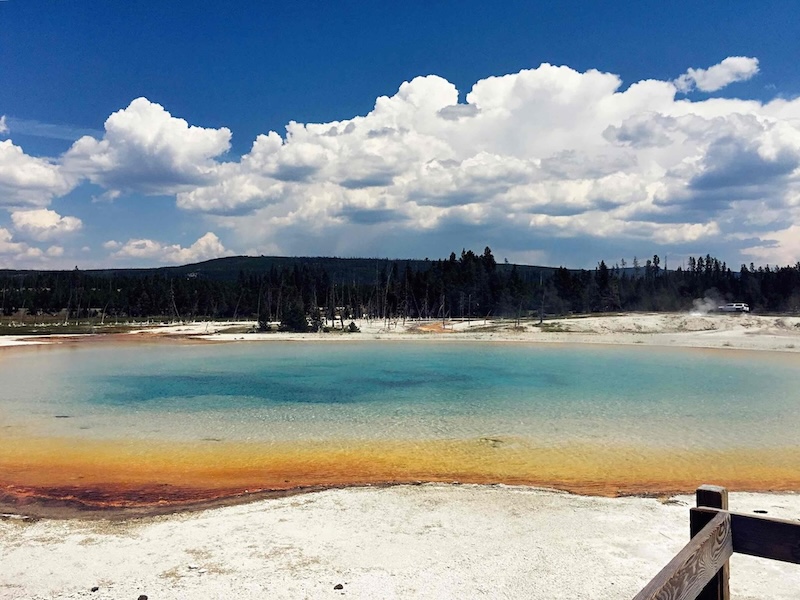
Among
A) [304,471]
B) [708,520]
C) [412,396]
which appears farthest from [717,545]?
[412,396]

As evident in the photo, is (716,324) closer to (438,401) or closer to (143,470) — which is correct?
(438,401)

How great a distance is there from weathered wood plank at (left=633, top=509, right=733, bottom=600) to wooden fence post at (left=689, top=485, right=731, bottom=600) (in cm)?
11

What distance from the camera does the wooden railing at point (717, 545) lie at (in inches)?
129

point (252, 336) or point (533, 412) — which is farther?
point (252, 336)

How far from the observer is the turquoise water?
20.7 m

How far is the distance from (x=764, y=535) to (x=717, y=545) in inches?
13.4

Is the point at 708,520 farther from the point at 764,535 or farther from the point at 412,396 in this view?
the point at 412,396

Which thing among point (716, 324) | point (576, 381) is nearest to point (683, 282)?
point (716, 324)

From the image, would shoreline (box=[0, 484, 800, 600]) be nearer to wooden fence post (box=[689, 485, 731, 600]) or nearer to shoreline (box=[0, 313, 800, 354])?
wooden fence post (box=[689, 485, 731, 600])

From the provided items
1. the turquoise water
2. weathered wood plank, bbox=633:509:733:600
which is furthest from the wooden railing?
the turquoise water

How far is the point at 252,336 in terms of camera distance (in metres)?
69.6

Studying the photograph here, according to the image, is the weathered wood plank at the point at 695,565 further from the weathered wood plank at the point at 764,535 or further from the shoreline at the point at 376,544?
the shoreline at the point at 376,544

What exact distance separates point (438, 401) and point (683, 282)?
98.5 m

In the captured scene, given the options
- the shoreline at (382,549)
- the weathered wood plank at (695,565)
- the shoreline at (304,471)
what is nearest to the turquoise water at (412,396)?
the shoreline at (304,471)
